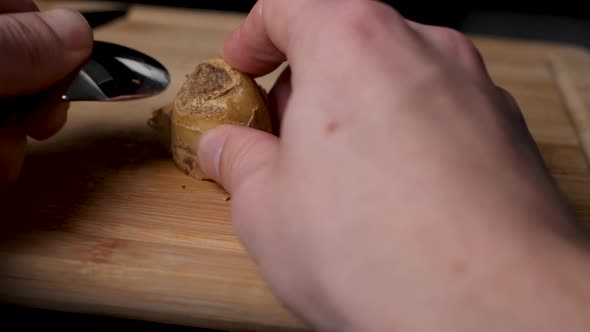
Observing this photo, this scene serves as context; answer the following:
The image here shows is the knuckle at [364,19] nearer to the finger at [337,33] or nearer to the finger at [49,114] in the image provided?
the finger at [337,33]

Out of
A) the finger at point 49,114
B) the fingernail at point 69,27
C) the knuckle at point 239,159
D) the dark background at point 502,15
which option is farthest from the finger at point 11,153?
the dark background at point 502,15

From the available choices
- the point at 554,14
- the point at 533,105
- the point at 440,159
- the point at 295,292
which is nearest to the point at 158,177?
the point at 295,292

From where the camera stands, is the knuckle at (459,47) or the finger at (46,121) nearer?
the knuckle at (459,47)

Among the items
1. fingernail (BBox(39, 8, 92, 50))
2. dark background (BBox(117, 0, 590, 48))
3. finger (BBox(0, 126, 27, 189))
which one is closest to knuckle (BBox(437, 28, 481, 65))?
fingernail (BBox(39, 8, 92, 50))

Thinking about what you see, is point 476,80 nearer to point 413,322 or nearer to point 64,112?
point 413,322

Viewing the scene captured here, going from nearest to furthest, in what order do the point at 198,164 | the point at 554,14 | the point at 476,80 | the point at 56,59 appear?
the point at 476,80 < the point at 56,59 < the point at 198,164 < the point at 554,14

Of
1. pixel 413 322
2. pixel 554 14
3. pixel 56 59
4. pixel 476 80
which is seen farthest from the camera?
pixel 554 14
